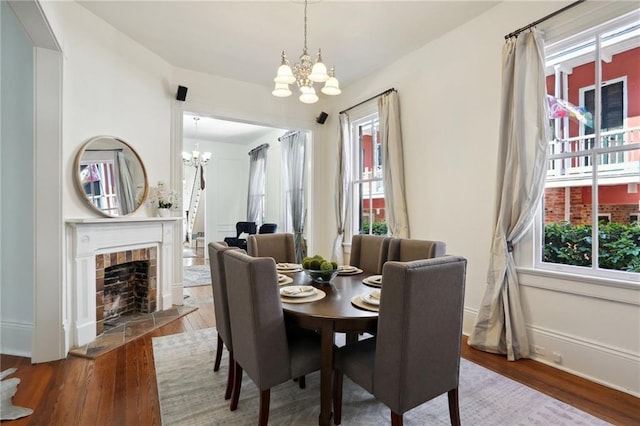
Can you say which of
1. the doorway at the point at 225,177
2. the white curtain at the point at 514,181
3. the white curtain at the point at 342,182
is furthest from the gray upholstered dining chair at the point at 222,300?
the doorway at the point at 225,177

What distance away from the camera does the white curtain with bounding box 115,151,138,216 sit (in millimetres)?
3331

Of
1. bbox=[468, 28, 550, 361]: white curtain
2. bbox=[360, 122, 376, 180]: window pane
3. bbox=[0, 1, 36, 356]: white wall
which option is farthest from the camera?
bbox=[360, 122, 376, 180]: window pane

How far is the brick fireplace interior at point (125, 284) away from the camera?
10.3ft

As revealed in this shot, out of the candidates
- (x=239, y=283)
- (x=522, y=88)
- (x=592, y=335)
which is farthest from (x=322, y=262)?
(x=522, y=88)

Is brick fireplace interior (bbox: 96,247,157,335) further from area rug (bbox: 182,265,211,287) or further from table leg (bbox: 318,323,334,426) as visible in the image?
table leg (bbox: 318,323,334,426)

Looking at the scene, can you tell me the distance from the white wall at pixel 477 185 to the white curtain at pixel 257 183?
3747 mm

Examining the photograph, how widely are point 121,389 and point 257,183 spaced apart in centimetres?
582

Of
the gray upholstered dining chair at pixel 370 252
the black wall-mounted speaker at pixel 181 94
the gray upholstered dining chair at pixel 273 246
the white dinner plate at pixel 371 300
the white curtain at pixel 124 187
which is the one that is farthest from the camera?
the black wall-mounted speaker at pixel 181 94

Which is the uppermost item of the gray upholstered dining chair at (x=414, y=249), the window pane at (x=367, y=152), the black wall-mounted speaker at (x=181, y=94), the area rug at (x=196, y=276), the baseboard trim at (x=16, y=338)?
the black wall-mounted speaker at (x=181, y=94)

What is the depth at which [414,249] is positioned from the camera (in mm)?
2516

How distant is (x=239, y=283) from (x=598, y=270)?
2.44 m

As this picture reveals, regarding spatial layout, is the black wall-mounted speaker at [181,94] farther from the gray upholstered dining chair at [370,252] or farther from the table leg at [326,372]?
the table leg at [326,372]

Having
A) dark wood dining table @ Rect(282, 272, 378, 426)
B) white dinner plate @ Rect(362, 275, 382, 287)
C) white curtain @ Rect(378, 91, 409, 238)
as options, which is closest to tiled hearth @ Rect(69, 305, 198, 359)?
dark wood dining table @ Rect(282, 272, 378, 426)

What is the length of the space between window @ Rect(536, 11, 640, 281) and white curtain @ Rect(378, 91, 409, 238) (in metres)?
1.42
